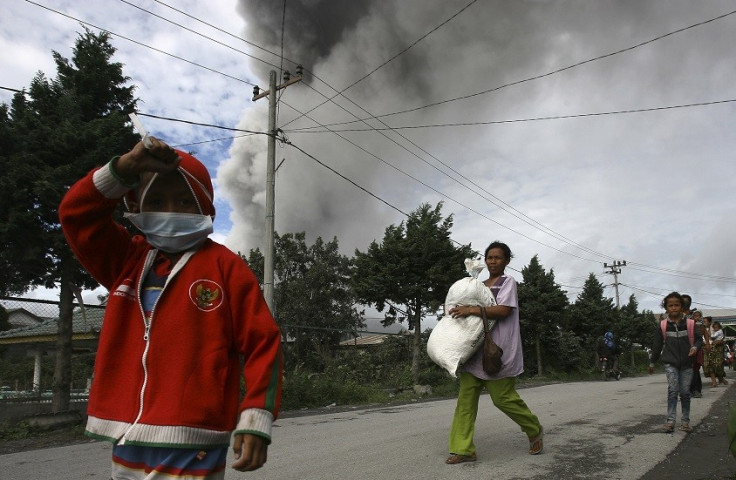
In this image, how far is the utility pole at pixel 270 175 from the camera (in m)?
12.2

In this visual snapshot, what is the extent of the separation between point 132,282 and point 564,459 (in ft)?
13.7

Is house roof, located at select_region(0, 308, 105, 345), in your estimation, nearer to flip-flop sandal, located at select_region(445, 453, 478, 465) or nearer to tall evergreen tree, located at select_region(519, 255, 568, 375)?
flip-flop sandal, located at select_region(445, 453, 478, 465)

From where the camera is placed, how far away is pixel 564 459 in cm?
478

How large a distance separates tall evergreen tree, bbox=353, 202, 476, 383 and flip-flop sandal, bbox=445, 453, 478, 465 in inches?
462

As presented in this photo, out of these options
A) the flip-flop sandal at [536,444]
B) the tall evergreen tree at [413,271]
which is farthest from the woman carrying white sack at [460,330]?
the tall evergreen tree at [413,271]

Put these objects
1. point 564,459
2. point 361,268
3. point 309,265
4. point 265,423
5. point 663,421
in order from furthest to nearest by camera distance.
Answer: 1. point 309,265
2. point 361,268
3. point 663,421
4. point 564,459
5. point 265,423

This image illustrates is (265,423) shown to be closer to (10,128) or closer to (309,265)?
(10,128)

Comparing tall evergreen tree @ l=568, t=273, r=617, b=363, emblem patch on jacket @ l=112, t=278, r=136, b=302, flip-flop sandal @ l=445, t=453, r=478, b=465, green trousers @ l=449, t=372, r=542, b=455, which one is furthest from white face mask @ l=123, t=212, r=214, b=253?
tall evergreen tree @ l=568, t=273, r=617, b=363

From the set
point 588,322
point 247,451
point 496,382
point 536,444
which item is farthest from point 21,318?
point 588,322

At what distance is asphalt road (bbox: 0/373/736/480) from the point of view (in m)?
4.41

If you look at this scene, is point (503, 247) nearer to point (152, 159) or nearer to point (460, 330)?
point (460, 330)

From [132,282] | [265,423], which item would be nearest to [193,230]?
[132,282]

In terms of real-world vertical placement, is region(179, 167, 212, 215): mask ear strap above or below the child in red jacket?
above

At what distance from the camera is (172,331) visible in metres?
1.78
